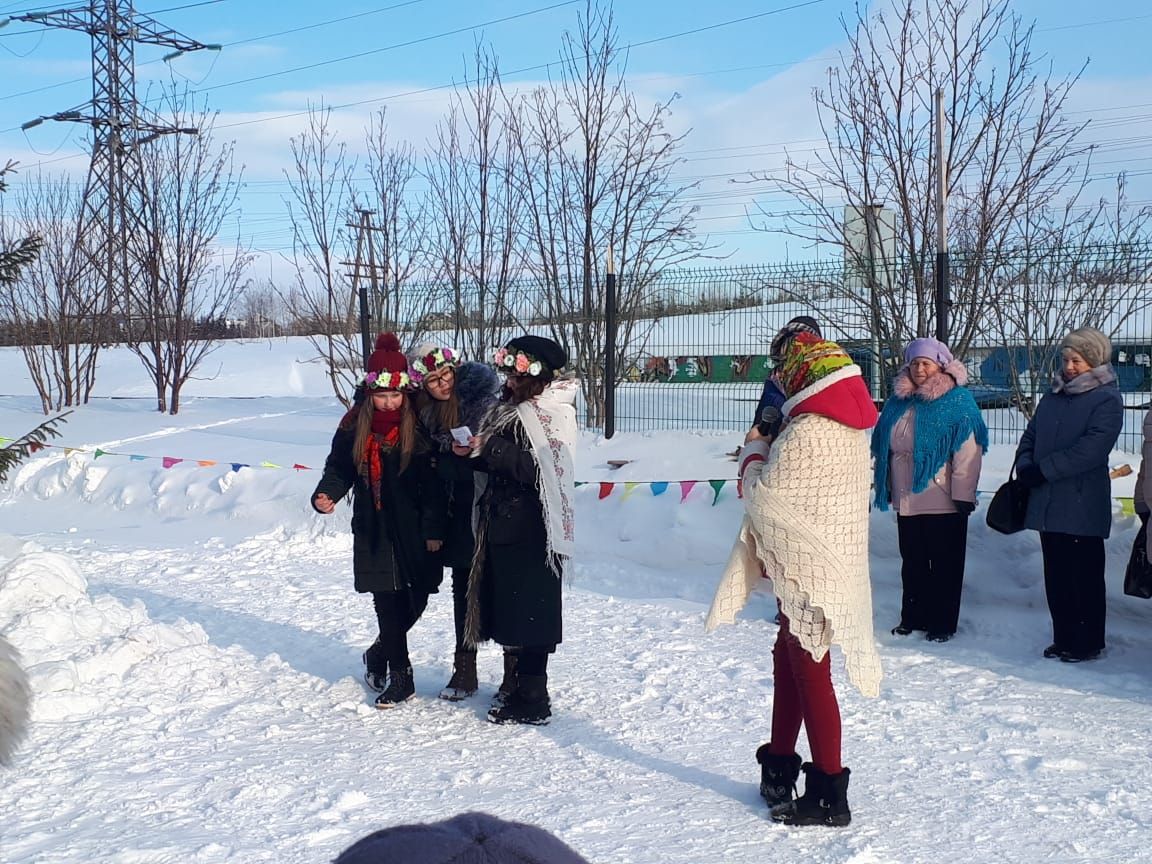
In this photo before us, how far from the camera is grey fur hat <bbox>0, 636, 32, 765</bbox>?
3.23m

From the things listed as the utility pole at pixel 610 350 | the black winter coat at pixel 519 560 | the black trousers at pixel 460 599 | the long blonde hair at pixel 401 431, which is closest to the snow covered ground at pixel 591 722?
the black trousers at pixel 460 599

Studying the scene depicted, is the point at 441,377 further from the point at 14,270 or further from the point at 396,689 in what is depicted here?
the point at 14,270

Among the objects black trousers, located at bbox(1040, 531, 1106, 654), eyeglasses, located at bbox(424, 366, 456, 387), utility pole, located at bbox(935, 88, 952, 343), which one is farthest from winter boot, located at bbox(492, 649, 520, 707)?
utility pole, located at bbox(935, 88, 952, 343)

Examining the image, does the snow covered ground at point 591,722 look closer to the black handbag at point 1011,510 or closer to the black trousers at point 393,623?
the black trousers at point 393,623

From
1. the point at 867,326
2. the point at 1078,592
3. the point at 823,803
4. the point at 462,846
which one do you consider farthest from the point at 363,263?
the point at 462,846

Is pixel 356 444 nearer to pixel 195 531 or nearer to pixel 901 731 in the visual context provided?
pixel 901 731

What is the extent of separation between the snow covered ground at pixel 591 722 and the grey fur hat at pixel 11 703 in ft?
2.88

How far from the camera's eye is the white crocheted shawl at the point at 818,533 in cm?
419

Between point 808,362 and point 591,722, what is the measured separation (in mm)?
2254

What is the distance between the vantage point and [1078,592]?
6340 mm

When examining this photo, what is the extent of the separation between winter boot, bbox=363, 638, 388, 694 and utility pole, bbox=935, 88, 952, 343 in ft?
20.0

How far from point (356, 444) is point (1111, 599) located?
179 inches

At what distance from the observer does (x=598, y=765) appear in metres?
4.94

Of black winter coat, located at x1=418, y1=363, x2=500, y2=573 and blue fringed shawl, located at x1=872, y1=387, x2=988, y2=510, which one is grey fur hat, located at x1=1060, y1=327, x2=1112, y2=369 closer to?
blue fringed shawl, located at x1=872, y1=387, x2=988, y2=510
